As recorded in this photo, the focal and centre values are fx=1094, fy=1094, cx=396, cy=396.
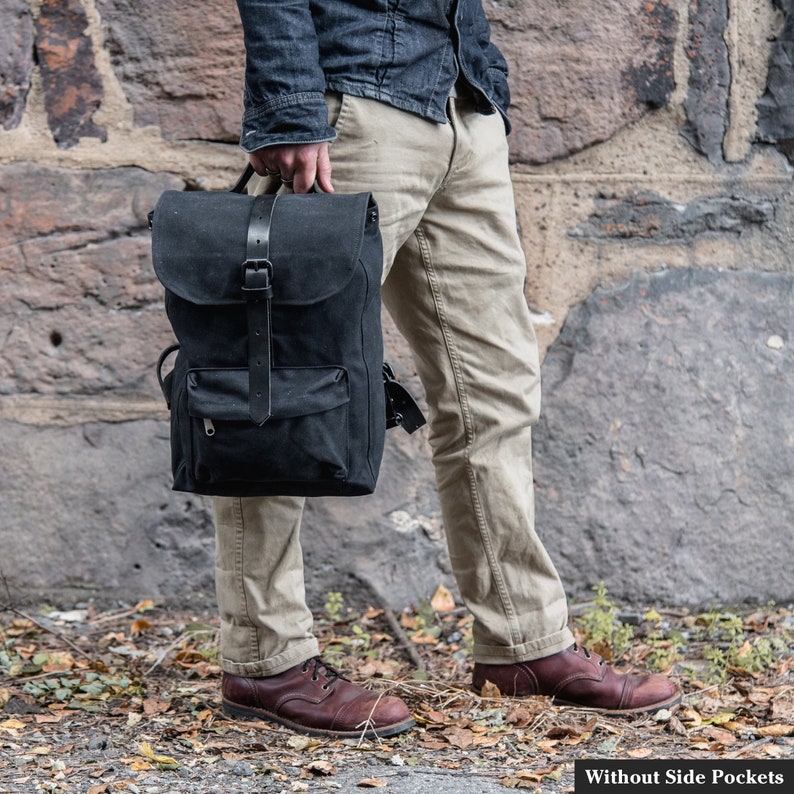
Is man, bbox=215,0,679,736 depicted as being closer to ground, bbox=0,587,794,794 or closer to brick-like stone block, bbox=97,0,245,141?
ground, bbox=0,587,794,794

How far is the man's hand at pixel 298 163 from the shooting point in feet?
5.12

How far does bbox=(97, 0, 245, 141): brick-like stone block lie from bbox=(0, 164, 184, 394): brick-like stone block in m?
0.13

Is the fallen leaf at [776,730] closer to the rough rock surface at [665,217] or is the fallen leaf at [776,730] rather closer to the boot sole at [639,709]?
the boot sole at [639,709]

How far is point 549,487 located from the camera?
7.68 ft

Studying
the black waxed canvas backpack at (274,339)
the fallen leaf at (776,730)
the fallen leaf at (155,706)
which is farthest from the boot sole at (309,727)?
the fallen leaf at (776,730)

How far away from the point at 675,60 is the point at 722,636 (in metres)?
1.19

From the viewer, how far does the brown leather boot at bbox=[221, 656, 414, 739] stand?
5.80 feet

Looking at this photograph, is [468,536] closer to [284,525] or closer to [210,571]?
[284,525]

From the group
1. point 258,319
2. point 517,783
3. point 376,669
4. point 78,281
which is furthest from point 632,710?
point 78,281

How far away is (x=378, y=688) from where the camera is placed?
1.97m

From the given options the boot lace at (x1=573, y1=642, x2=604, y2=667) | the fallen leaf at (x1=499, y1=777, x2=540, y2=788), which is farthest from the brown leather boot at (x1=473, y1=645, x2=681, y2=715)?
the fallen leaf at (x1=499, y1=777, x2=540, y2=788)

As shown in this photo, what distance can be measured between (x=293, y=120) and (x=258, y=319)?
28 cm

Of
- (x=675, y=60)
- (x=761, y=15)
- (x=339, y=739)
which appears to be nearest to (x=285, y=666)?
(x=339, y=739)

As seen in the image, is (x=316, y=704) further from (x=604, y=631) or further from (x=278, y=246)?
(x=278, y=246)
